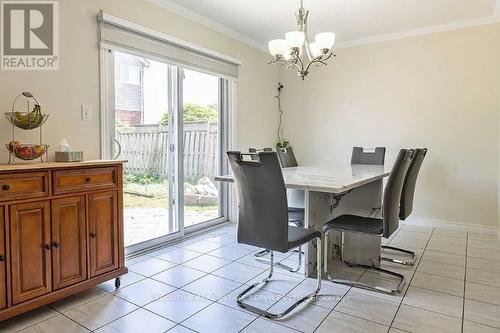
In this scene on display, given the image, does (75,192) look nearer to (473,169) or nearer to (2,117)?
(2,117)

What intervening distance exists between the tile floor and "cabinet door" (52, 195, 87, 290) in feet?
0.62

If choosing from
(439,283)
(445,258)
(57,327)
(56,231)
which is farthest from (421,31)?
(57,327)

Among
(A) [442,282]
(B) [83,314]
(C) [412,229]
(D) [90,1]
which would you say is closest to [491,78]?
(C) [412,229]

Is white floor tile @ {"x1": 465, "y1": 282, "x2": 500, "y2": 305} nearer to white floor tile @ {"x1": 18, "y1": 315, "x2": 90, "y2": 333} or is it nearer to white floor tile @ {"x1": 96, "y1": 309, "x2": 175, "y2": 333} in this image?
white floor tile @ {"x1": 96, "y1": 309, "x2": 175, "y2": 333}

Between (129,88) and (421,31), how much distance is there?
11.0 ft

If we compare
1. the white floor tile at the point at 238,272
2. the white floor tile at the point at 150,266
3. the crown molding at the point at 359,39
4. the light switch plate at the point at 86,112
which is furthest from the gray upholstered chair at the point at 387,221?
the crown molding at the point at 359,39

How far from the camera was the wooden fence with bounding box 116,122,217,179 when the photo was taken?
305cm

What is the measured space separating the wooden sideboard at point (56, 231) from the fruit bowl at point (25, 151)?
0.61 ft

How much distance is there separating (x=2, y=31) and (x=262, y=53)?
122 inches

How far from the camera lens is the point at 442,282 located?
239cm

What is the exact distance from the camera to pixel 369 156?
3807 millimetres

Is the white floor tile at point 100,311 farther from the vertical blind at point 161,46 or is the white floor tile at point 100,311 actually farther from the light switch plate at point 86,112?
the vertical blind at point 161,46

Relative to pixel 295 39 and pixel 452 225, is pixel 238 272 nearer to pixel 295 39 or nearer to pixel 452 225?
pixel 295 39

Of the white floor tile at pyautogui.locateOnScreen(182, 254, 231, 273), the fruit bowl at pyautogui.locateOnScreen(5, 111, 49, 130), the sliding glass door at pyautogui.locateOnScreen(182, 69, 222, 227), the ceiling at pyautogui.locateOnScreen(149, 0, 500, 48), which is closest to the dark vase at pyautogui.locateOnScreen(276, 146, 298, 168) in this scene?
the sliding glass door at pyautogui.locateOnScreen(182, 69, 222, 227)
